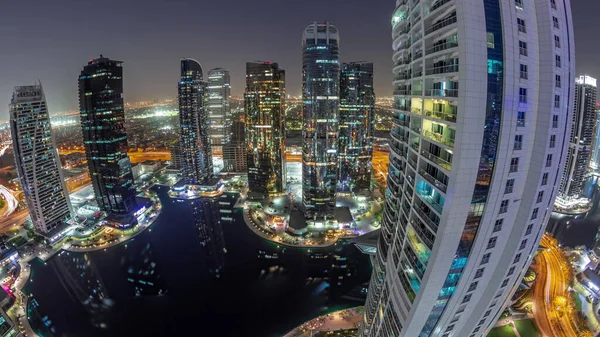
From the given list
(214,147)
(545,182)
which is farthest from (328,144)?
(214,147)

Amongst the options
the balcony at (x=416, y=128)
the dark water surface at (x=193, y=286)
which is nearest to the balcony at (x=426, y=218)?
the balcony at (x=416, y=128)

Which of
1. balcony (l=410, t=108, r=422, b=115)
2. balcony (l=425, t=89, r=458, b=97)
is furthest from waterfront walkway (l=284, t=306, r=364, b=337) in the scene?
balcony (l=425, t=89, r=458, b=97)

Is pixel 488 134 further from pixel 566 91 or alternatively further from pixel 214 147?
pixel 214 147

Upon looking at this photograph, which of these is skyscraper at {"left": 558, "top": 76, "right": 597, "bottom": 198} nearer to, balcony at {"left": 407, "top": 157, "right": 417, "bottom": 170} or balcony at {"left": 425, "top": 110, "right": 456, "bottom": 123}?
balcony at {"left": 407, "top": 157, "right": 417, "bottom": 170}

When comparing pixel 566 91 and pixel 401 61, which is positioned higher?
pixel 401 61

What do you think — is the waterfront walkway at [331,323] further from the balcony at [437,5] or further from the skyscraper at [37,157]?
the skyscraper at [37,157]

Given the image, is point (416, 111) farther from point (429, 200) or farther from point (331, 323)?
point (331, 323)

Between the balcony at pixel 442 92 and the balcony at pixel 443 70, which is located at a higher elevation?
the balcony at pixel 443 70

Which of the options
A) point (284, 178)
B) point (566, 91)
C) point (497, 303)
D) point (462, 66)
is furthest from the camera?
point (284, 178)
